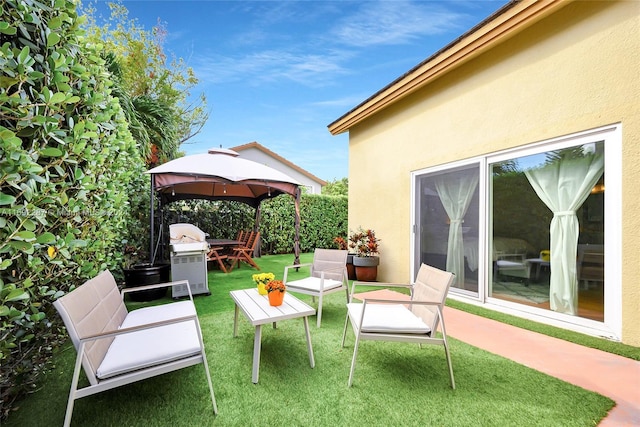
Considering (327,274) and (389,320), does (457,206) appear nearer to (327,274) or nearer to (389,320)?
(327,274)

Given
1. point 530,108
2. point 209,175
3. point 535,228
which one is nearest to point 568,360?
point 535,228

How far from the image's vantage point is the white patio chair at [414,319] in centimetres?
A: 251

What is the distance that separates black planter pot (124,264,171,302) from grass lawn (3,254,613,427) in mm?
1667

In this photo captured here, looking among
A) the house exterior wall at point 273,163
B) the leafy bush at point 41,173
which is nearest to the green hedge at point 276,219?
the leafy bush at point 41,173

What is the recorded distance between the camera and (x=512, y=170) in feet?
14.3

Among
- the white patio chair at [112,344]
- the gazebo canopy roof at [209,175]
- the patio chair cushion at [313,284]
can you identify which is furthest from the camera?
the gazebo canopy roof at [209,175]

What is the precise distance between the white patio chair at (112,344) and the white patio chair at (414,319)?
139cm

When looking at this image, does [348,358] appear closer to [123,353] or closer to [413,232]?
[123,353]

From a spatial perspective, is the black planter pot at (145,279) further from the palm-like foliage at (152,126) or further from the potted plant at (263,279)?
the palm-like foliage at (152,126)

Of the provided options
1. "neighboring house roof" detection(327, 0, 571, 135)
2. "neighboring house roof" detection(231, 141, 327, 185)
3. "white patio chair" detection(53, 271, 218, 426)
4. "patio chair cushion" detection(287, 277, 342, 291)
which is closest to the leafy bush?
"white patio chair" detection(53, 271, 218, 426)

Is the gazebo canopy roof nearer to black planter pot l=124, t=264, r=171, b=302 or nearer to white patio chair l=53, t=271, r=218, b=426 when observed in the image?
black planter pot l=124, t=264, r=171, b=302

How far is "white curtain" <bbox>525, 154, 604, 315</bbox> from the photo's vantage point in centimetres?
361

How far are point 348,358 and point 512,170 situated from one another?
3813mm

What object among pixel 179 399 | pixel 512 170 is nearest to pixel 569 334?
pixel 512 170
